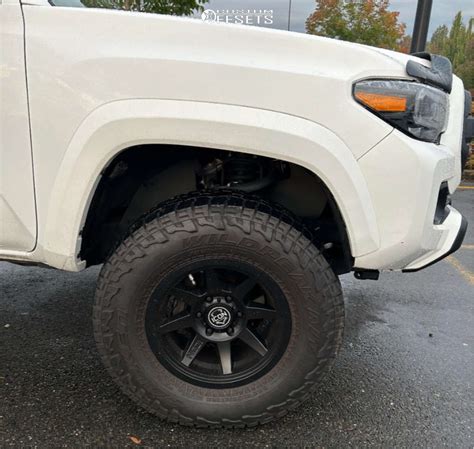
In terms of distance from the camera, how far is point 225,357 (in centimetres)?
204

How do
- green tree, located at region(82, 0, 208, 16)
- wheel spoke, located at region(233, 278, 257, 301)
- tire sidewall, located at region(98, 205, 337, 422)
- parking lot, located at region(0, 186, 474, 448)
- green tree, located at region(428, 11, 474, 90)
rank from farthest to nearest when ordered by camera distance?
green tree, located at region(428, 11, 474, 90) → green tree, located at region(82, 0, 208, 16) → parking lot, located at region(0, 186, 474, 448) → wheel spoke, located at region(233, 278, 257, 301) → tire sidewall, located at region(98, 205, 337, 422)

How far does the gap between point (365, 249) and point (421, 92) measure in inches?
25.2

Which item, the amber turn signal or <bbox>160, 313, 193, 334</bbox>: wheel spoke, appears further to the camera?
<bbox>160, 313, 193, 334</bbox>: wheel spoke

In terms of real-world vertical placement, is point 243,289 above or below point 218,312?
above

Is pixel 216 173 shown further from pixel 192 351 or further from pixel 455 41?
pixel 455 41

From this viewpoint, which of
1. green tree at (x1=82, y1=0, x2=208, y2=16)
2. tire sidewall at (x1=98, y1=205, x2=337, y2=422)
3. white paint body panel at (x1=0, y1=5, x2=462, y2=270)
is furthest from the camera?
green tree at (x1=82, y1=0, x2=208, y2=16)

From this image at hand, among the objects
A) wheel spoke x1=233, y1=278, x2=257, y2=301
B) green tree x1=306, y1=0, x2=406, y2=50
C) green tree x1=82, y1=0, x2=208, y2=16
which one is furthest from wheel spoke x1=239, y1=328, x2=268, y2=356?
green tree x1=306, y1=0, x2=406, y2=50

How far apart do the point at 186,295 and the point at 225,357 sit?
35cm

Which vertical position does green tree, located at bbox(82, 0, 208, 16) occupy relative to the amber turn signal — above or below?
above

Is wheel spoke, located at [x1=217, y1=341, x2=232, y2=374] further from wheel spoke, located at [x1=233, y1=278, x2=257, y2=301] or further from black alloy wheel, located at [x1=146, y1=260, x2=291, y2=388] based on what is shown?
wheel spoke, located at [x1=233, y1=278, x2=257, y2=301]

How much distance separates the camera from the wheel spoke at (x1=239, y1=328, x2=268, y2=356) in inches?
78.9

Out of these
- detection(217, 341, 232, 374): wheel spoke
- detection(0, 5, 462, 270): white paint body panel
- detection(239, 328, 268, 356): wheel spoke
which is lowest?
detection(217, 341, 232, 374): wheel spoke

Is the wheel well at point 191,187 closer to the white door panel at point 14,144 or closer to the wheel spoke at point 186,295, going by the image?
the white door panel at point 14,144

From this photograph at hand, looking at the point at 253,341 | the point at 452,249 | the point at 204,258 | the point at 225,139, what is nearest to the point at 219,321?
the point at 253,341
